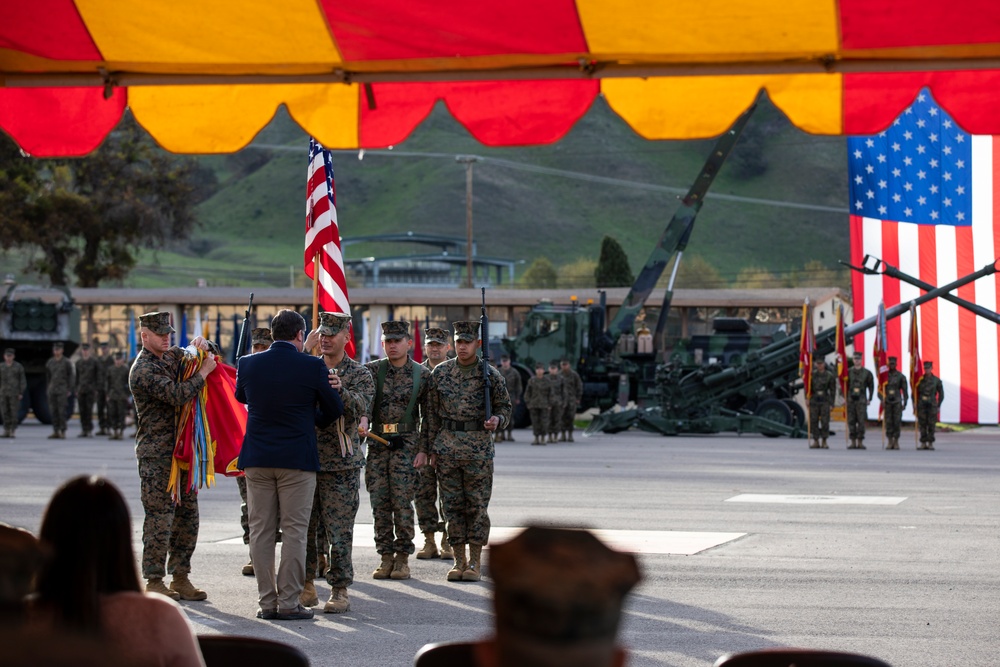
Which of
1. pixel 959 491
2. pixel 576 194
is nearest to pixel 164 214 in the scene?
pixel 959 491

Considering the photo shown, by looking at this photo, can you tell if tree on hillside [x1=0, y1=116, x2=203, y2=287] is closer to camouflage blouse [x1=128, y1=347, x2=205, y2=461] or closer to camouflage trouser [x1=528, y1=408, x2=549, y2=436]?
camouflage trouser [x1=528, y1=408, x2=549, y2=436]

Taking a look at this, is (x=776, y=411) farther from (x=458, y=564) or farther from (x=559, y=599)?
(x=559, y=599)

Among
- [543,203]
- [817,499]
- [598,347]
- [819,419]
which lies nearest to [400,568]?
[817,499]

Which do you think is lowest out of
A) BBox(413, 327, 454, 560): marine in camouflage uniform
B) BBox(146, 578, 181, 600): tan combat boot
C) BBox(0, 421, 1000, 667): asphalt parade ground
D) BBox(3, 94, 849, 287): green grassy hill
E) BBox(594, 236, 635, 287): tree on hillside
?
BBox(0, 421, 1000, 667): asphalt parade ground

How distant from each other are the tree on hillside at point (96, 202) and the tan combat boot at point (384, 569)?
41.2 metres

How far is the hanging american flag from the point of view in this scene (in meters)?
10.1

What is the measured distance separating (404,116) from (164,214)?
157ft

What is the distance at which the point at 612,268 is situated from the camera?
7750 cm

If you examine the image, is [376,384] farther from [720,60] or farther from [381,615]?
[720,60]

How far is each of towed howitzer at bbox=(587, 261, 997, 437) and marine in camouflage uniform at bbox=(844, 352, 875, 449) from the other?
3301 mm

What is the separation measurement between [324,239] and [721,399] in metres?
22.4

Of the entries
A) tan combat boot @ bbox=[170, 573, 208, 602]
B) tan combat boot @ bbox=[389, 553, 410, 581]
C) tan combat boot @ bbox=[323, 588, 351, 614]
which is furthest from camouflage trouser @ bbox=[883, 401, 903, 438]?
tan combat boot @ bbox=[170, 573, 208, 602]

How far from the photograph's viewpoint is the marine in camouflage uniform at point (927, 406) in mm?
26328

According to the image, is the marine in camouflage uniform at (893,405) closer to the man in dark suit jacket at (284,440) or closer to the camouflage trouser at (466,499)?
the camouflage trouser at (466,499)
